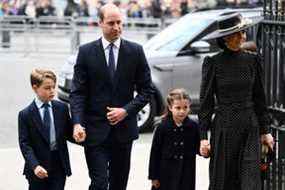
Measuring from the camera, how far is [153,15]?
34.0 metres

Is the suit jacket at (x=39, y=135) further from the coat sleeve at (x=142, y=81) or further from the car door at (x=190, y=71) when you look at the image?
the car door at (x=190, y=71)

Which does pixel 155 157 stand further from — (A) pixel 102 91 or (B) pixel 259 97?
(B) pixel 259 97

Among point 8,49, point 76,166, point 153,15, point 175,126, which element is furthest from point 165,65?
point 153,15

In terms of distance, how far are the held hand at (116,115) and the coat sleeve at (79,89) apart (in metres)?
0.22

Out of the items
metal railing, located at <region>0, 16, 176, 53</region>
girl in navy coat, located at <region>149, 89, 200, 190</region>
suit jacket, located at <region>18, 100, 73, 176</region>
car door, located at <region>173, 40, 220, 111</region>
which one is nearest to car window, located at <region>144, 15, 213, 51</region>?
car door, located at <region>173, 40, 220, 111</region>

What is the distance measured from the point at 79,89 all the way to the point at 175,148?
0.96m

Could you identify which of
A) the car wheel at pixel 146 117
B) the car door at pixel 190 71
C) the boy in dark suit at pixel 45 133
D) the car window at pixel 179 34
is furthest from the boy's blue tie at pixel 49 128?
the car window at pixel 179 34

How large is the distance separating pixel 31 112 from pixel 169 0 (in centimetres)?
2909

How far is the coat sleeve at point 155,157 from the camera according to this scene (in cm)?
719

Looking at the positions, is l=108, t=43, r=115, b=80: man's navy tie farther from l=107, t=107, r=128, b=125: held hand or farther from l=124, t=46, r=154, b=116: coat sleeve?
l=107, t=107, r=128, b=125: held hand

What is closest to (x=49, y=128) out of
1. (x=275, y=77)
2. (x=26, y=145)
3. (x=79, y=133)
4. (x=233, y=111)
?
(x=26, y=145)

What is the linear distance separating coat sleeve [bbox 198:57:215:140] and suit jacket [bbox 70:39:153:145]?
1.93ft

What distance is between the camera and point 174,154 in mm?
7160

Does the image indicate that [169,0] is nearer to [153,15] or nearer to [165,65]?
[153,15]
